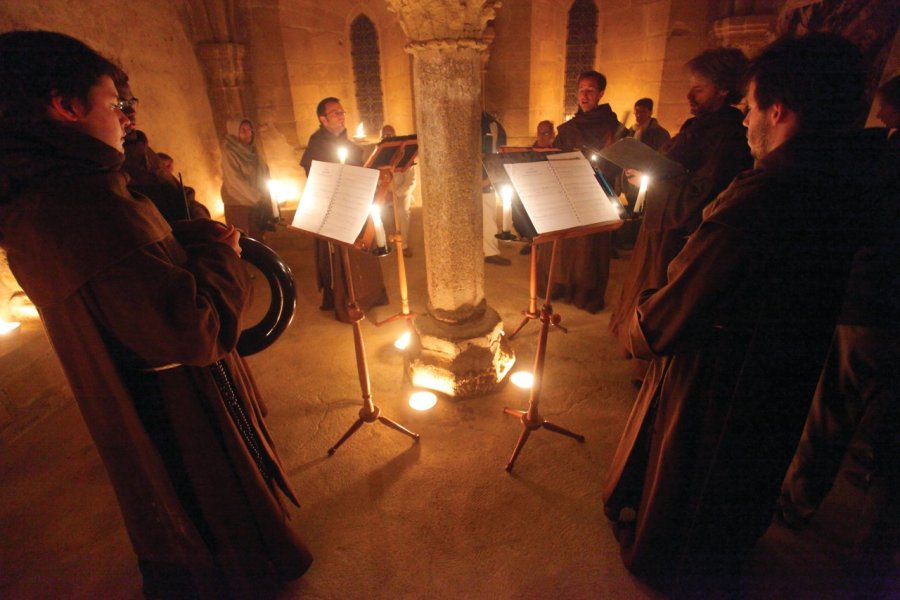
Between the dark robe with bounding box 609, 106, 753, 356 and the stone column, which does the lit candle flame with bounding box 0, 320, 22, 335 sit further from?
the dark robe with bounding box 609, 106, 753, 356

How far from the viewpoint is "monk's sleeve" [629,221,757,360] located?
1.28m

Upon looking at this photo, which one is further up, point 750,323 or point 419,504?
point 750,323

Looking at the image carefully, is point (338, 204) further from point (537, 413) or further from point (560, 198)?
point (537, 413)

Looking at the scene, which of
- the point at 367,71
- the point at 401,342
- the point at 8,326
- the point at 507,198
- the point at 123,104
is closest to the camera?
the point at 123,104

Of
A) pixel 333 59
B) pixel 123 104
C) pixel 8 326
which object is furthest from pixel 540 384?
pixel 333 59

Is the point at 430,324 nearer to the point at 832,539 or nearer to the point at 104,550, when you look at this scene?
the point at 104,550

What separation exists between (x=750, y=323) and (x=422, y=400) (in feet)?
7.47

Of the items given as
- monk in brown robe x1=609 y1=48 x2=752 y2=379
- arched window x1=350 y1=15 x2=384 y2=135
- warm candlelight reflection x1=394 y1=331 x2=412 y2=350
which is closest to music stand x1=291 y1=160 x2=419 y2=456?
warm candlelight reflection x1=394 y1=331 x2=412 y2=350

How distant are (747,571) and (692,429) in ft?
3.25

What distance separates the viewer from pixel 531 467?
8.55 ft

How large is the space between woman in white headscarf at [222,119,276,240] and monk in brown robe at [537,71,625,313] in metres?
3.49

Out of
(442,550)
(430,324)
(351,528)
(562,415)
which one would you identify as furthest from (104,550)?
(562,415)

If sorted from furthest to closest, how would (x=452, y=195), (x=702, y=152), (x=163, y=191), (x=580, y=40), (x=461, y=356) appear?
(x=580, y=40) → (x=461, y=356) → (x=452, y=195) → (x=702, y=152) → (x=163, y=191)

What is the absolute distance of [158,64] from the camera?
5566 mm
